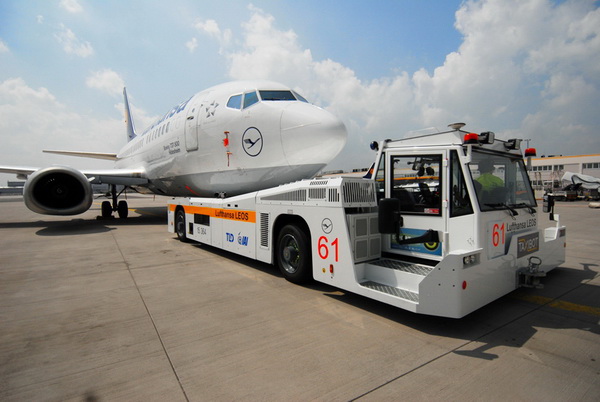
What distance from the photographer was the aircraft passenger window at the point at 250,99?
320 inches

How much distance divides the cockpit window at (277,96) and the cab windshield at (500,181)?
497 cm

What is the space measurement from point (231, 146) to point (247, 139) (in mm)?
574

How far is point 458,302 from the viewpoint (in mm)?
3420

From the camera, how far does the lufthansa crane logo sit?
776 cm

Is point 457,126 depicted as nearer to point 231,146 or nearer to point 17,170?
point 231,146

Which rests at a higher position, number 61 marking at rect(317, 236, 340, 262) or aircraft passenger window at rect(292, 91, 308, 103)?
aircraft passenger window at rect(292, 91, 308, 103)

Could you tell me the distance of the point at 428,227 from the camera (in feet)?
13.8

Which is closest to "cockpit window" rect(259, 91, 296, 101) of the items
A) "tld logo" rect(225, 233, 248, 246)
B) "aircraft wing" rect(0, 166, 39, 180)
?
"tld logo" rect(225, 233, 248, 246)

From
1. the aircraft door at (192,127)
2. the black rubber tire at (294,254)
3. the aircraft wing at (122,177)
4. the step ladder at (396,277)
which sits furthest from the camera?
the aircraft wing at (122,177)

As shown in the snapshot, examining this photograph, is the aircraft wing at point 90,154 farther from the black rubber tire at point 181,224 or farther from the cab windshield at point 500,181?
the cab windshield at point 500,181

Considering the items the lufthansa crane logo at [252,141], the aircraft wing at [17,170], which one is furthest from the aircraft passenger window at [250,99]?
the aircraft wing at [17,170]

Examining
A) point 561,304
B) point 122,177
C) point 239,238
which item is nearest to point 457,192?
point 561,304

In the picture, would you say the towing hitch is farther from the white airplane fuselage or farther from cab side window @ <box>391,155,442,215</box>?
the white airplane fuselage

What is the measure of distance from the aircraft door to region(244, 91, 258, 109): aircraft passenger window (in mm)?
1881
